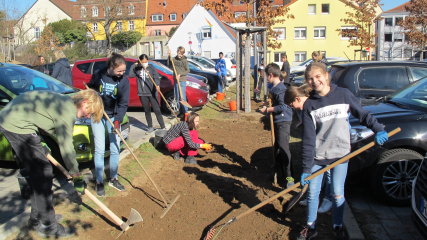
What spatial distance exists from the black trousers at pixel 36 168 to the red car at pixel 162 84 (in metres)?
6.39

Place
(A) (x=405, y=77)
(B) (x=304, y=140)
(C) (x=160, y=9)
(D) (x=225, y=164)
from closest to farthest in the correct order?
(B) (x=304, y=140) < (D) (x=225, y=164) < (A) (x=405, y=77) < (C) (x=160, y=9)

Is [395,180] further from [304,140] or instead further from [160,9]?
[160,9]

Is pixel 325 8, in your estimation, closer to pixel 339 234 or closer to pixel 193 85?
pixel 193 85

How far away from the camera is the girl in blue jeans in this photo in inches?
124

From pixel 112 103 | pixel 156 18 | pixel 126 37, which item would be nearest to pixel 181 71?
pixel 112 103

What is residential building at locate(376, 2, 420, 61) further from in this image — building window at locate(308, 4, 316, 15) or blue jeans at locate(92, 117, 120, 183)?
blue jeans at locate(92, 117, 120, 183)

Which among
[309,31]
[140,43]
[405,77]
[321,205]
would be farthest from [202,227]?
[140,43]

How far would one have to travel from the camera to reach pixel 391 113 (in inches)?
173

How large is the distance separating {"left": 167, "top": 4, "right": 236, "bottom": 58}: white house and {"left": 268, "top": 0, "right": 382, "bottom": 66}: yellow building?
6210mm

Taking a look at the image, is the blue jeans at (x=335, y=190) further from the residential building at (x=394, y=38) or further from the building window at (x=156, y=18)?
the building window at (x=156, y=18)

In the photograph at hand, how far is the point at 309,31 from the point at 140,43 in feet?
84.3

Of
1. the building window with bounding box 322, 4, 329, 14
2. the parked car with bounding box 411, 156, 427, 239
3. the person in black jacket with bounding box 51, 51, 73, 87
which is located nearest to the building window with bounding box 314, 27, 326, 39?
the building window with bounding box 322, 4, 329, 14

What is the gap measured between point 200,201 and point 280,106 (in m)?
1.73

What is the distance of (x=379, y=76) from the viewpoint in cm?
662
